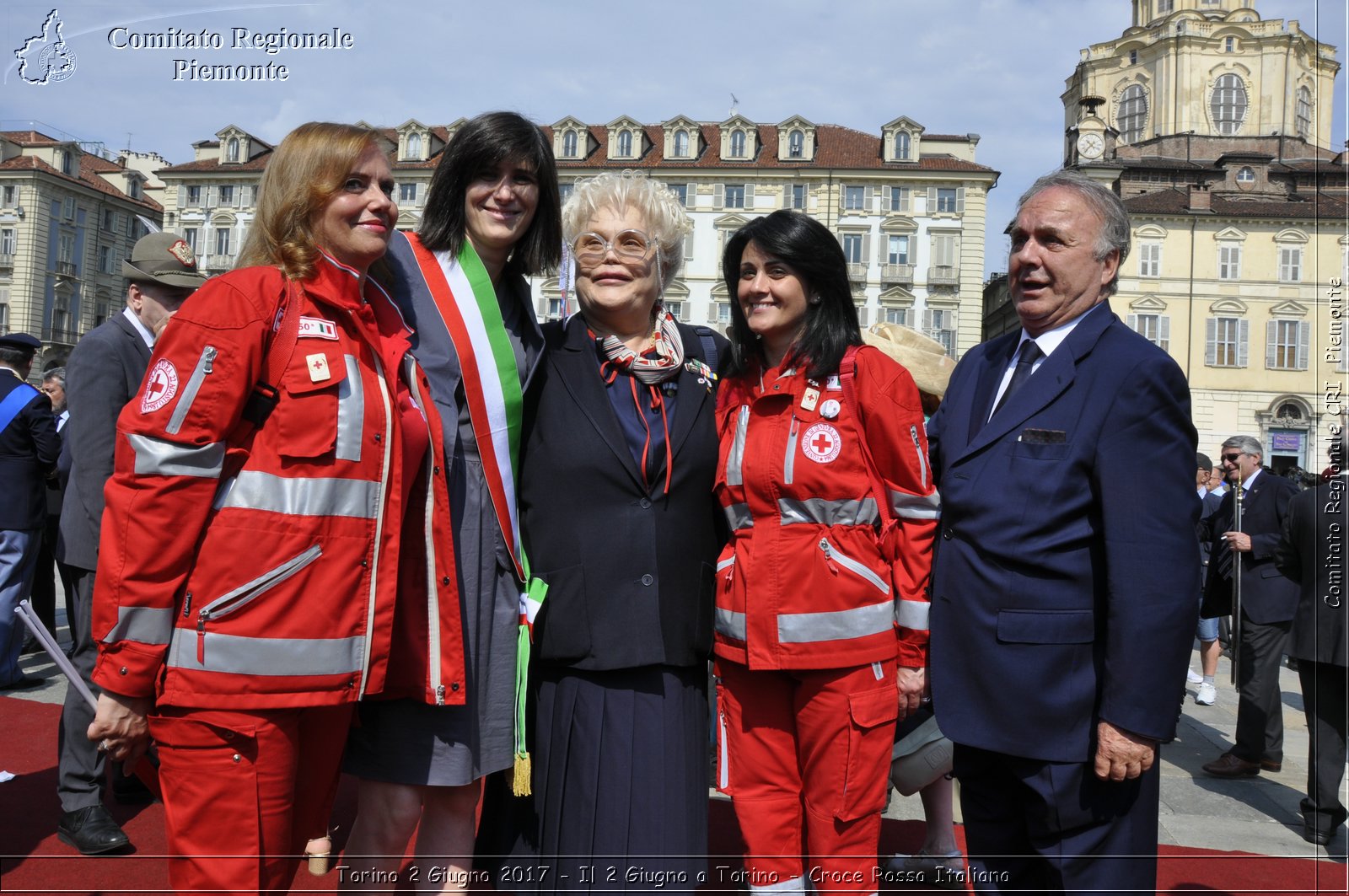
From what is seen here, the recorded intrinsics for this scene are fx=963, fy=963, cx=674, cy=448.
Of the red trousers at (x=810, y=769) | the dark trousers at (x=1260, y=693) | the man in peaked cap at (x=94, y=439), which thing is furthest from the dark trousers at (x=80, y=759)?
the dark trousers at (x=1260, y=693)

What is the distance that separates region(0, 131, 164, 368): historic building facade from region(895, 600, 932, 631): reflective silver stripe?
4499cm

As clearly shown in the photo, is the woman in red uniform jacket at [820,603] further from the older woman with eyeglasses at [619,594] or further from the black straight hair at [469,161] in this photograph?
the black straight hair at [469,161]

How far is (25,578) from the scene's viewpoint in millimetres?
6199

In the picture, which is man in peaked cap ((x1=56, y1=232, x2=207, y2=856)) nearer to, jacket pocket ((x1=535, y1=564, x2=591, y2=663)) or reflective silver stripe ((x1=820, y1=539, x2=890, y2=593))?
jacket pocket ((x1=535, y1=564, x2=591, y2=663))

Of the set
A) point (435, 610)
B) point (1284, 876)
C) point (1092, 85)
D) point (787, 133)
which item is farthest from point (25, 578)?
point (1092, 85)

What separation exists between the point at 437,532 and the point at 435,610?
197mm

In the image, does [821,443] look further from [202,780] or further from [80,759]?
[80,759]

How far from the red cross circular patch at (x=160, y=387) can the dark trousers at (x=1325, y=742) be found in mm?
5110

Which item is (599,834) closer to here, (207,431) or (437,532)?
(437,532)

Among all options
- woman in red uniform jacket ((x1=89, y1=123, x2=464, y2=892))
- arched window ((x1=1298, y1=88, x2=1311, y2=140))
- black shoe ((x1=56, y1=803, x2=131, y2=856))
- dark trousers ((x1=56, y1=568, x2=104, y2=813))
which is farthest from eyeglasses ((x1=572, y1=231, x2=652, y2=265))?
arched window ((x1=1298, y1=88, x2=1311, y2=140))

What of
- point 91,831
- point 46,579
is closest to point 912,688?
point 91,831

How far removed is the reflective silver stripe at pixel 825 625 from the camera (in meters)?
2.67

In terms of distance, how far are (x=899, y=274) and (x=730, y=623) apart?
45.9 meters

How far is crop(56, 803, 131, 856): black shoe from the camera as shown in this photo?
12.2ft
